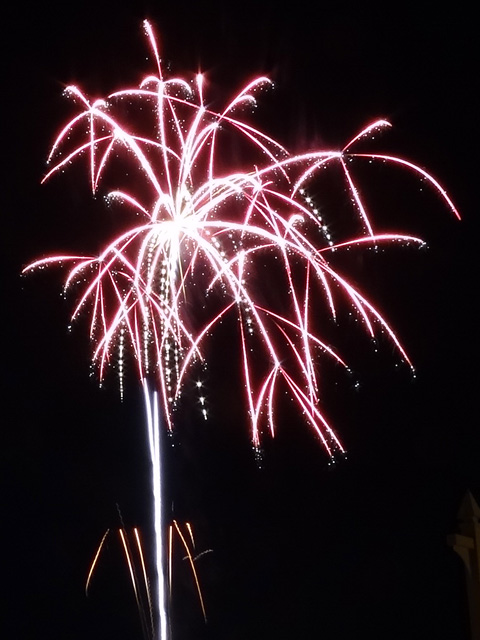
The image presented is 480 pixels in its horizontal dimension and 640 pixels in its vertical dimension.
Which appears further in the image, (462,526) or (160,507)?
(160,507)

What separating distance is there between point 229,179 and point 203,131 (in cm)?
65

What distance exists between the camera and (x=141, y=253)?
13969mm

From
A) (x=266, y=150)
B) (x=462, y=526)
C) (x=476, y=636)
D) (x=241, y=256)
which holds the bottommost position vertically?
(x=476, y=636)

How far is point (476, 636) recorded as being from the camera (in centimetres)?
748

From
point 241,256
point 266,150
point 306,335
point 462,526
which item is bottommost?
point 462,526

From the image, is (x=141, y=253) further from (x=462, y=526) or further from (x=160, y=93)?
(x=462, y=526)

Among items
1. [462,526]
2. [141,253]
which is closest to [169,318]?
[141,253]

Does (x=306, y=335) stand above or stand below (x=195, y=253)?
below

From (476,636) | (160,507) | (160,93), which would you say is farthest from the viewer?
(160,507)

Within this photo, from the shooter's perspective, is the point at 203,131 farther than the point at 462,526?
Yes

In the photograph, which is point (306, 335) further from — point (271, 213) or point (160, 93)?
point (160, 93)

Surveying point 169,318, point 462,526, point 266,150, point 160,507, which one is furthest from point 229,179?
point 462,526

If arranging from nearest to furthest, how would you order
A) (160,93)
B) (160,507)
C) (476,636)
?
(476,636)
(160,93)
(160,507)

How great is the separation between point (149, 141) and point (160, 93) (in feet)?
2.48
